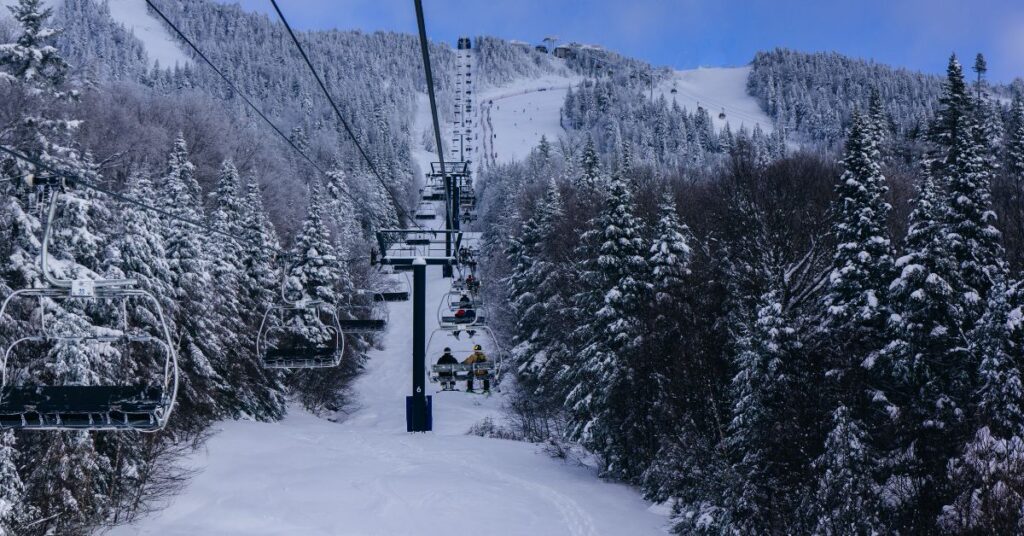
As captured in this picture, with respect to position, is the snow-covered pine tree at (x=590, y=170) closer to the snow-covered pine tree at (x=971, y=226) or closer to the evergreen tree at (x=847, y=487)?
the snow-covered pine tree at (x=971, y=226)

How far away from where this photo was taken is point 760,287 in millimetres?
26875

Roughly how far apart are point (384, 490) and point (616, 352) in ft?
32.3

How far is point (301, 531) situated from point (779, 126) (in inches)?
7379

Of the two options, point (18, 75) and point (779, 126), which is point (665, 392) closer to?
point (18, 75)

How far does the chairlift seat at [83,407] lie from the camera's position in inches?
325

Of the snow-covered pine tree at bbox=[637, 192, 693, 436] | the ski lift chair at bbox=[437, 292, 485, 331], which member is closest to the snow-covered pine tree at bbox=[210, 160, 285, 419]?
the ski lift chair at bbox=[437, 292, 485, 331]

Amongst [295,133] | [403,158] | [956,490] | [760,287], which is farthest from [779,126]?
[956,490]

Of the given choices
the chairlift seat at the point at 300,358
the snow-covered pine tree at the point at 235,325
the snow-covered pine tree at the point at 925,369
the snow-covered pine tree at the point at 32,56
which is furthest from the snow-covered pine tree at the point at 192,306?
the snow-covered pine tree at the point at 925,369

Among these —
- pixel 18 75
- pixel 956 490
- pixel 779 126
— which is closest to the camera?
pixel 956 490

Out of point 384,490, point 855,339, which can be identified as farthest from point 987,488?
point 384,490

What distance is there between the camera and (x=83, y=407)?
8375 mm

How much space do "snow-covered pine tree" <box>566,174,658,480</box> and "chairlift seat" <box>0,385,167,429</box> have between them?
62.6 ft

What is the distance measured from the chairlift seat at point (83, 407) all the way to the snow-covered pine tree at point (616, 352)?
19.1 m

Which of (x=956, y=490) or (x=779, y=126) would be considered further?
(x=779, y=126)
